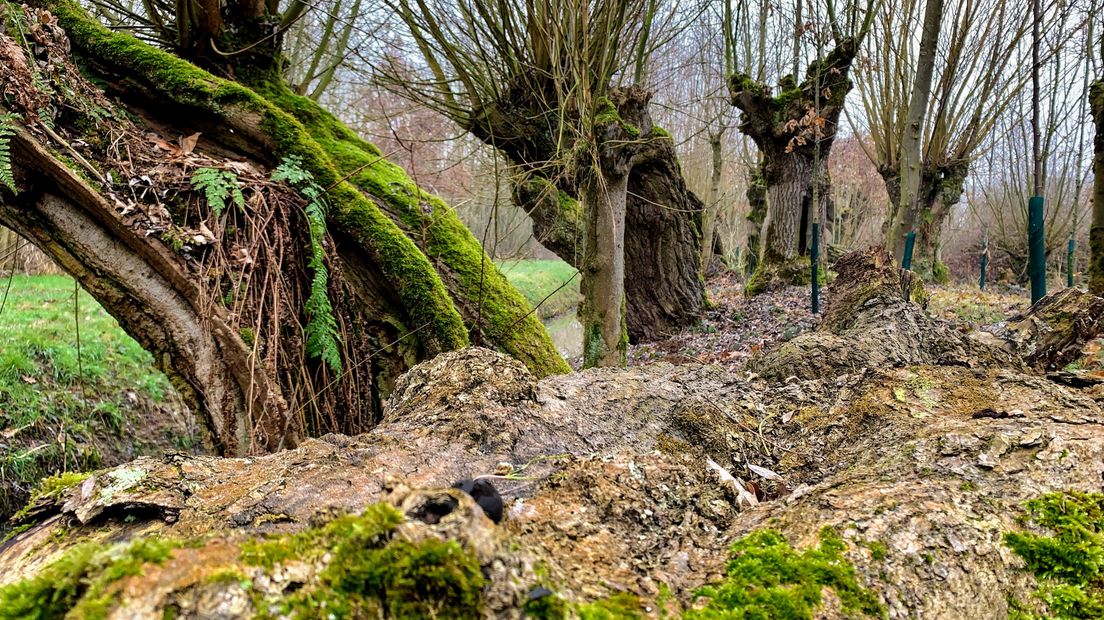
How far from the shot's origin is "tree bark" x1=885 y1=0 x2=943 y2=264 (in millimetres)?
5261

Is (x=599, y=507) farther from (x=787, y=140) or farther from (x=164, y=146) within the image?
(x=787, y=140)

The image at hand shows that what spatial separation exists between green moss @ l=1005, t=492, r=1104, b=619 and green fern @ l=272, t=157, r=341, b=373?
113 inches

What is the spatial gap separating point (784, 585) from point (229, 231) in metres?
2.97

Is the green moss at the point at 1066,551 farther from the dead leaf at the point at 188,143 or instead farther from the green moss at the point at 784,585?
the dead leaf at the point at 188,143

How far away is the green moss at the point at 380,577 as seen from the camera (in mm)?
655

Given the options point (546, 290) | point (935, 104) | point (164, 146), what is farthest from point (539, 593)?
point (546, 290)

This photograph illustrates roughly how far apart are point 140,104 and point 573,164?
3233mm

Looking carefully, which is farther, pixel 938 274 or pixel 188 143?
pixel 938 274

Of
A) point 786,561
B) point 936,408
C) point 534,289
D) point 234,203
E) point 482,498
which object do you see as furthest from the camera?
point 534,289

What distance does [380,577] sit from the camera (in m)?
0.68

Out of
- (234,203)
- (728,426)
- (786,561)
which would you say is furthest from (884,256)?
(234,203)

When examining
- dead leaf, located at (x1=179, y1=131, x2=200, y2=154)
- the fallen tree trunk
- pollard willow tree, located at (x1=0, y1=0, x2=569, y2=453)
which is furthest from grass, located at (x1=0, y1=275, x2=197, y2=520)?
the fallen tree trunk

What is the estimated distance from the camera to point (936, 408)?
1761 mm

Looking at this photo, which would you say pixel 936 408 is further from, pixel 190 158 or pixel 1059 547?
pixel 190 158
